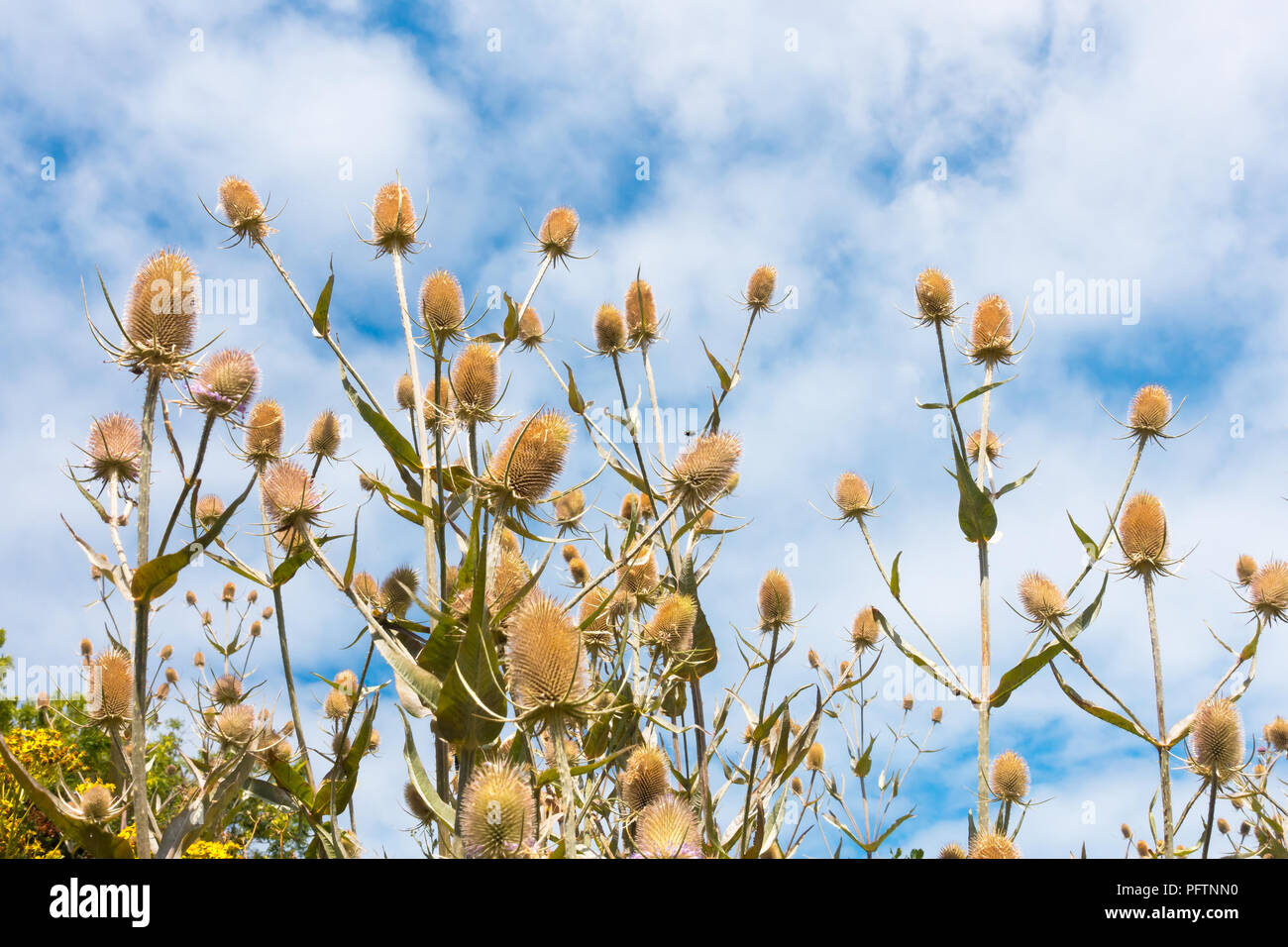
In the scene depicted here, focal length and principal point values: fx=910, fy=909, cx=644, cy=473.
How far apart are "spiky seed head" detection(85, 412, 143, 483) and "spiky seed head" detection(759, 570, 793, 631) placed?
13.5 feet

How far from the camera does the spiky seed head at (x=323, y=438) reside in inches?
199

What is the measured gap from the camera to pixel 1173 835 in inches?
187

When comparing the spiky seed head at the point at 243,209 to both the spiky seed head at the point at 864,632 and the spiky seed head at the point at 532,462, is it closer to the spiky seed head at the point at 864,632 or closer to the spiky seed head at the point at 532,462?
the spiky seed head at the point at 532,462

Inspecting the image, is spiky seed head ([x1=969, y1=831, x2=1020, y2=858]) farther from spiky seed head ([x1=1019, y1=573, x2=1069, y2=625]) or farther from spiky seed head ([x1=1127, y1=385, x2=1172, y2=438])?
spiky seed head ([x1=1127, y1=385, x2=1172, y2=438])

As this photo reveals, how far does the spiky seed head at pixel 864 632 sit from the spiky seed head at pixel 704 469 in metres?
3.91

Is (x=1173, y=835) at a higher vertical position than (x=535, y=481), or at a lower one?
lower

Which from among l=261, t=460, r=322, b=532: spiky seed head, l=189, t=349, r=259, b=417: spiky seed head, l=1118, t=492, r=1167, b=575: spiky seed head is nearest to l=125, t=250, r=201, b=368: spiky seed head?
l=189, t=349, r=259, b=417: spiky seed head

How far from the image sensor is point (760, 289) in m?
7.32

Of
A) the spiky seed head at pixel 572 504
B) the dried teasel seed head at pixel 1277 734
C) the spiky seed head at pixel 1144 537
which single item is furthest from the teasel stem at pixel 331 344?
the dried teasel seed head at pixel 1277 734
